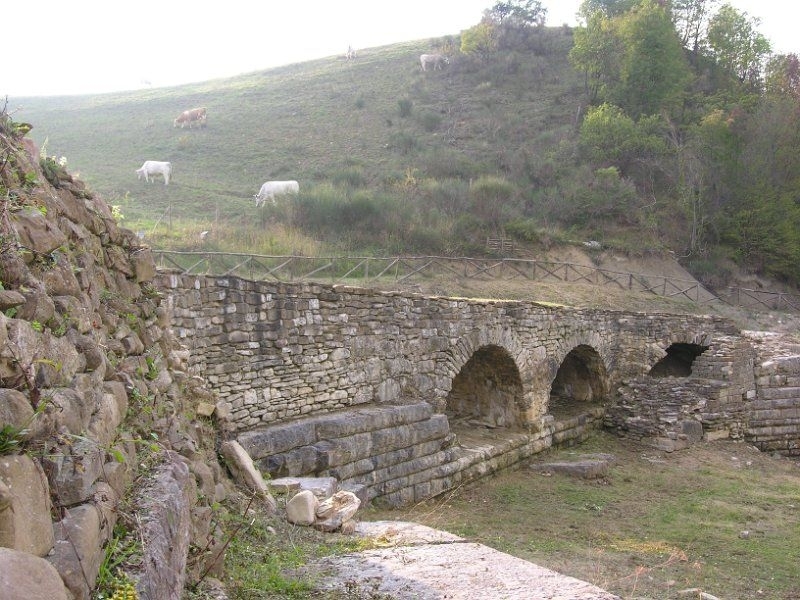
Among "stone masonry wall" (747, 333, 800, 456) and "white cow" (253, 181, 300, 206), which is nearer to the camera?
"stone masonry wall" (747, 333, 800, 456)

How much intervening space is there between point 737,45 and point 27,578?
45325 millimetres

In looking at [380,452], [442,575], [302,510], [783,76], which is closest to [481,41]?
[783,76]

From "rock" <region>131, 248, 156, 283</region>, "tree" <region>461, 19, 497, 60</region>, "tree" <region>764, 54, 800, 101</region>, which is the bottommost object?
"rock" <region>131, 248, 156, 283</region>

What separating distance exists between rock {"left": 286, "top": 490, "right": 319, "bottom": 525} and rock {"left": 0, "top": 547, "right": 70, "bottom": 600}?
3.90 m

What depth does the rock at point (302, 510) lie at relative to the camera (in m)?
5.68

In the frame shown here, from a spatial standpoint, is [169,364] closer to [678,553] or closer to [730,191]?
[678,553]

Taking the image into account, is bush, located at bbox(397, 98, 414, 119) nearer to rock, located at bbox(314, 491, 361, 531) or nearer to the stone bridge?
the stone bridge

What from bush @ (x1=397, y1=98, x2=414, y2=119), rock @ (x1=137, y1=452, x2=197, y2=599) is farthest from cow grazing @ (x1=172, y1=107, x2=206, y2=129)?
rock @ (x1=137, y1=452, x2=197, y2=599)

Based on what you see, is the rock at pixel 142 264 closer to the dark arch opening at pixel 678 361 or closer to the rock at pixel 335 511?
the rock at pixel 335 511

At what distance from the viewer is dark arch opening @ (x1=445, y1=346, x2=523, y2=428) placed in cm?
1360

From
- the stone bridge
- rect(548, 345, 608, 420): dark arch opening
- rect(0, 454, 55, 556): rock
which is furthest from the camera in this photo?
rect(548, 345, 608, 420): dark arch opening

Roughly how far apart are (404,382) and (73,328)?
7.81m

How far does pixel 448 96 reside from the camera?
42625mm

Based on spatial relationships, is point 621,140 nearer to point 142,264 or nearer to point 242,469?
point 242,469
